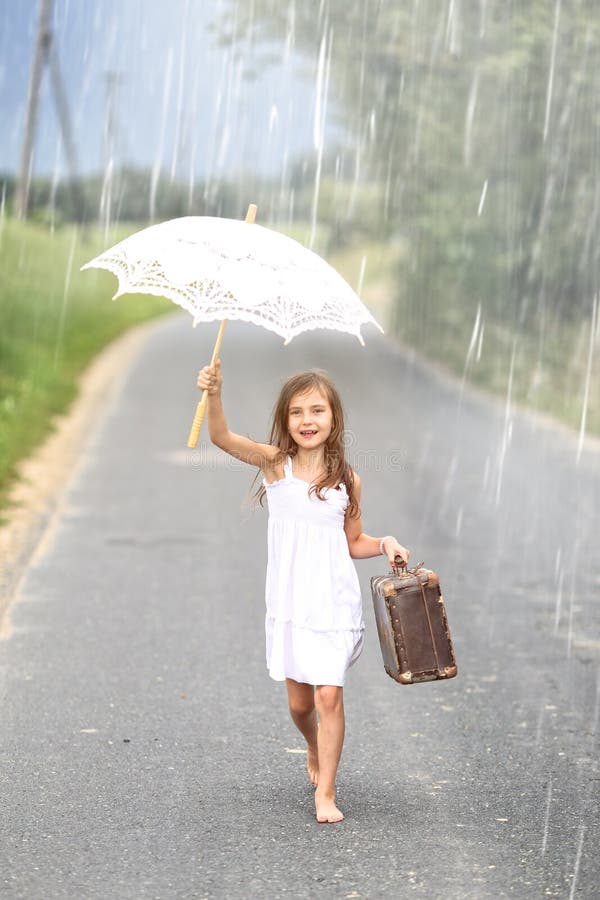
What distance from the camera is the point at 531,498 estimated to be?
36.8 feet

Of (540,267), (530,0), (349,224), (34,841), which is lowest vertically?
(34,841)

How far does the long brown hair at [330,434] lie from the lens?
4.46 meters

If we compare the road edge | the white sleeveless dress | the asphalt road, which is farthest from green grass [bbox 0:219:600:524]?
the white sleeveless dress

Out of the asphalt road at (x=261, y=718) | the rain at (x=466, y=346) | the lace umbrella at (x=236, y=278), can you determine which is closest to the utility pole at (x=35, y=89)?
the rain at (x=466, y=346)

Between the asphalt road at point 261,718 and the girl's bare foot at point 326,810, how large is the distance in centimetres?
3

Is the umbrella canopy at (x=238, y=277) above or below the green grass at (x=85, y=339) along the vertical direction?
below

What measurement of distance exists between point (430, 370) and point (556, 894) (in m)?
20.7

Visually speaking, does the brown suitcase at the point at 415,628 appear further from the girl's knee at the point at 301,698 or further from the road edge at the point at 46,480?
the road edge at the point at 46,480

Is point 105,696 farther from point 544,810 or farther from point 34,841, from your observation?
point 544,810

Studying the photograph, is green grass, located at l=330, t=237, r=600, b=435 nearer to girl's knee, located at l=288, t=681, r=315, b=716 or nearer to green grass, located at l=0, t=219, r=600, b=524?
green grass, located at l=0, t=219, r=600, b=524

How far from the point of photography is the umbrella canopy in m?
4.55

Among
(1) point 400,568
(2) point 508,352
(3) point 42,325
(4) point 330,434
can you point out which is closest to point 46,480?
(4) point 330,434

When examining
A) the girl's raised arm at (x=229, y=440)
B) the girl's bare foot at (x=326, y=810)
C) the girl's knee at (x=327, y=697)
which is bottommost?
the girl's bare foot at (x=326, y=810)

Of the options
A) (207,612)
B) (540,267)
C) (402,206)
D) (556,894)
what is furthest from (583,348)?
(556,894)
